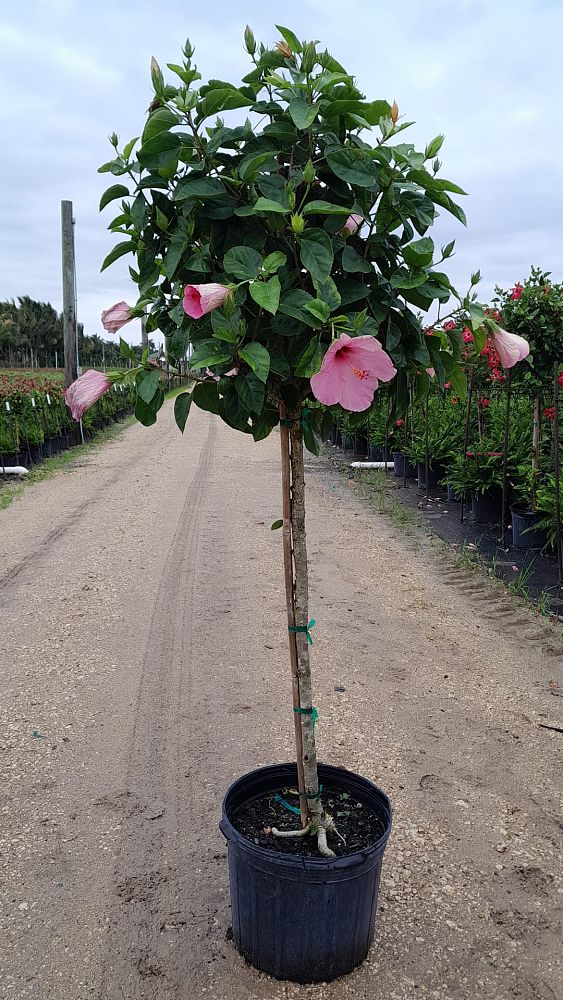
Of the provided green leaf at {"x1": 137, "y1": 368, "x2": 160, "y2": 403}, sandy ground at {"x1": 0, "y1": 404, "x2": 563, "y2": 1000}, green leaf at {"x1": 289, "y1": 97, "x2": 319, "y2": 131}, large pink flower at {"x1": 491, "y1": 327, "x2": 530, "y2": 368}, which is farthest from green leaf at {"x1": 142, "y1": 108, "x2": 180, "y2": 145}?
sandy ground at {"x1": 0, "y1": 404, "x2": 563, "y2": 1000}

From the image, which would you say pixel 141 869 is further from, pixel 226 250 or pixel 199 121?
pixel 199 121

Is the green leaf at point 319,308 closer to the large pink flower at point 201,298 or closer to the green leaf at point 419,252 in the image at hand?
the large pink flower at point 201,298

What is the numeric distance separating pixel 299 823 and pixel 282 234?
5.32 feet

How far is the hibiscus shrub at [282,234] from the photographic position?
56.0 inches

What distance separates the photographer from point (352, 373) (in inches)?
55.6

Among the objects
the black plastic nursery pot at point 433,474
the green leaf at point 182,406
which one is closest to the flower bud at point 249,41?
the green leaf at point 182,406

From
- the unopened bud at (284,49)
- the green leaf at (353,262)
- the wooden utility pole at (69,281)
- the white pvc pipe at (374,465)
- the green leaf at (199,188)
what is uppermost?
the wooden utility pole at (69,281)

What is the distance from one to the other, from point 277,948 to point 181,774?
3.65 feet

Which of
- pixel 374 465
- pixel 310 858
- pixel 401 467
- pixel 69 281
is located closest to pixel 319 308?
pixel 310 858

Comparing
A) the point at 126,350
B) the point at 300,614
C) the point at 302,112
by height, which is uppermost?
the point at 302,112

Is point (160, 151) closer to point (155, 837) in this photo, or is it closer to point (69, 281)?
point (155, 837)

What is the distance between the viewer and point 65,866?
8.23 ft

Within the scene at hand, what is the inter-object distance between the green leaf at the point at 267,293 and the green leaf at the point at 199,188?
26 cm

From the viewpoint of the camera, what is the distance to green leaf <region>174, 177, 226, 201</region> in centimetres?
149
